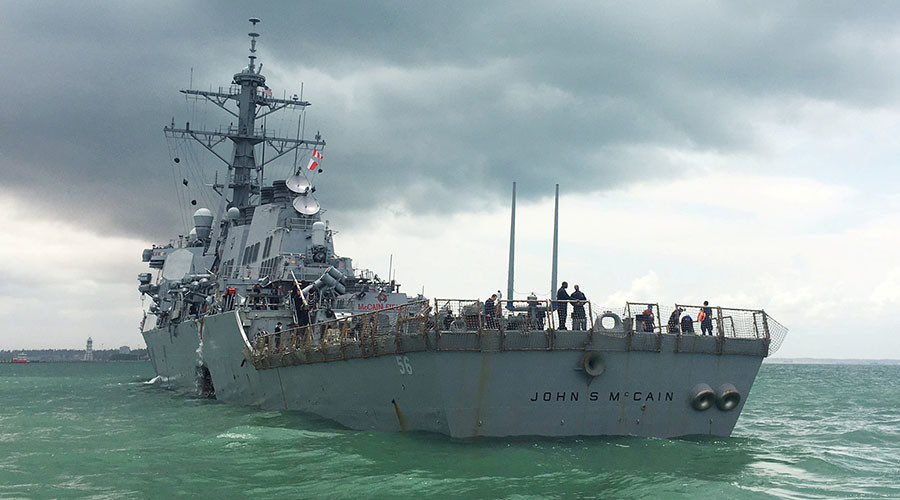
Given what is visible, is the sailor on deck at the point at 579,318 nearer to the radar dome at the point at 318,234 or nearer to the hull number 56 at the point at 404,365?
the hull number 56 at the point at 404,365

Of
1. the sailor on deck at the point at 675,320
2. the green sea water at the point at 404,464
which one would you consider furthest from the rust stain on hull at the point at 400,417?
the sailor on deck at the point at 675,320

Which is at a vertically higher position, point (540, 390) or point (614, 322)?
point (614, 322)

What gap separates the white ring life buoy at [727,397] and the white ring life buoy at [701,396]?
37 cm

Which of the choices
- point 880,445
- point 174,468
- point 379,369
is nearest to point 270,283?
point 379,369

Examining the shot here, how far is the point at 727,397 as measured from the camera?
20156 millimetres

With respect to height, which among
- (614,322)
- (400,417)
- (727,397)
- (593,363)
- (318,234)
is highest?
(318,234)

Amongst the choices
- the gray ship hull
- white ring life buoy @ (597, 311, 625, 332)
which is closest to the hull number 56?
the gray ship hull

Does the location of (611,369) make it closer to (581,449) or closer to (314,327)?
(581,449)

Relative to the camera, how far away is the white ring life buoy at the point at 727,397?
2011 cm

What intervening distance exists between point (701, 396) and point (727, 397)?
2.93ft

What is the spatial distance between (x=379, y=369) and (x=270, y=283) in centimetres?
1175

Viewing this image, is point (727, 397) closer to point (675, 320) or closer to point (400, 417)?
point (675, 320)

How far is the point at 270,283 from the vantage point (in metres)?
30.4

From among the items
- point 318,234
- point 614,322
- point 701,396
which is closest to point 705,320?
point 701,396
